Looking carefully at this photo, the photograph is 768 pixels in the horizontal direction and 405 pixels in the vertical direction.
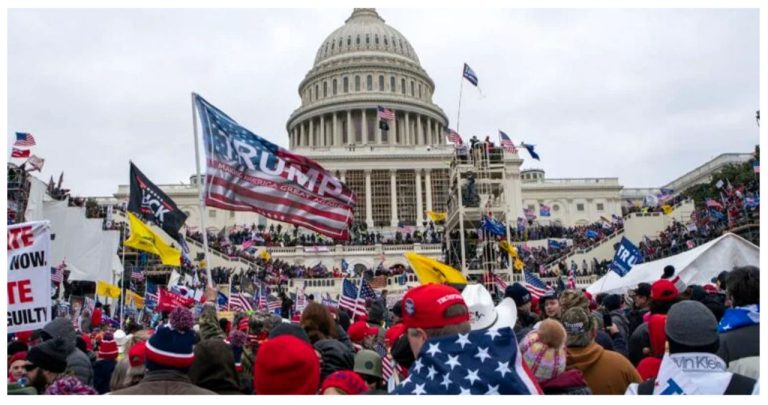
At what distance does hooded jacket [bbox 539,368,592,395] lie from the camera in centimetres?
410

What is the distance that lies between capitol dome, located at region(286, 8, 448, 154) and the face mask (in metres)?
81.0

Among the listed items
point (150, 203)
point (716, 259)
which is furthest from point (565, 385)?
point (150, 203)

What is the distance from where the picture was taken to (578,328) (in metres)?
5.01

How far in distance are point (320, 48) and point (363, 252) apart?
58.9 meters

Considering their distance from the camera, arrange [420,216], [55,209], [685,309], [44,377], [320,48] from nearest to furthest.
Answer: [685,309] < [44,377] < [55,209] < [420,216] < [320,48]

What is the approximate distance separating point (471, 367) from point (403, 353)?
4.58 ft

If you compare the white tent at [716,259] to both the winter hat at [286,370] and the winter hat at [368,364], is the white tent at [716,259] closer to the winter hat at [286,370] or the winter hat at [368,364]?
the winter hat at [368,364]

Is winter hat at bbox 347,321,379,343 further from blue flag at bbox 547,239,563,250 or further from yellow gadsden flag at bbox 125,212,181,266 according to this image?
blue flag at bbox 547,239,563,250

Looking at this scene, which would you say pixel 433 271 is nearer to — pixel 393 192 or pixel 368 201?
pixel 368 201

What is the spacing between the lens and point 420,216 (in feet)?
240

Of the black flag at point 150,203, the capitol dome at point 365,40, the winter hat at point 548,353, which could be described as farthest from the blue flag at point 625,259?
the capitol dome at point 365,40

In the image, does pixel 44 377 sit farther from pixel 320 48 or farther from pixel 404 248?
pixel 320 48

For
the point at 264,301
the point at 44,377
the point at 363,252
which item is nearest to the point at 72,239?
the point at 264,301

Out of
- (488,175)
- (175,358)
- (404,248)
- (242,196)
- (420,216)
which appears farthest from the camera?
(420,216)
